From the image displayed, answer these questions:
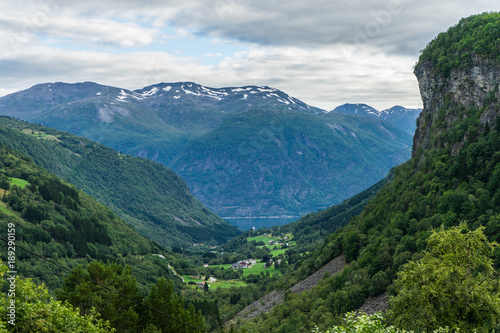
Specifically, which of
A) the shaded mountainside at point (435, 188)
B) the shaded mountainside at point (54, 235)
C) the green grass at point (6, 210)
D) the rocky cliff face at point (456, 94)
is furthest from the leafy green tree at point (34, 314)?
the green grass at point (6, 210)

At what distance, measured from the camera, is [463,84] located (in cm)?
8738

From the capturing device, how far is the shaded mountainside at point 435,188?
222 feet

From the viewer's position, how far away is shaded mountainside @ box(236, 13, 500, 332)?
67562mm

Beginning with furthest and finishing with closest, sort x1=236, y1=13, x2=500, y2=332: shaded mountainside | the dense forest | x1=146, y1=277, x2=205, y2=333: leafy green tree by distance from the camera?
x1=236, y1=13, x2=500, y2=332: shaded mountainside → x1=146, y1=277, x2=205, y2=333: leafy green tree → the dense forest

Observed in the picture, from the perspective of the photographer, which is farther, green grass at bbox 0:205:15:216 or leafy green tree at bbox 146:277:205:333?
green grass at bbox 0:205:15:216

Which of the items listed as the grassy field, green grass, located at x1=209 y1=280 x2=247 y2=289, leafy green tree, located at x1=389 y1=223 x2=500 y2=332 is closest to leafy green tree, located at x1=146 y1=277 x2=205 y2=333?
leafy green tree, located at x1=389 y1=223 x2=500 y2=332

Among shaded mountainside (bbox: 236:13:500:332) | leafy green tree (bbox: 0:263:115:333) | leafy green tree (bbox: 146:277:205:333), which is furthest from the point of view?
shaded mountainside (bbox: 236:13:500:332)

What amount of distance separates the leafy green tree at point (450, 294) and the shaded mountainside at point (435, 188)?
2077 centimetres

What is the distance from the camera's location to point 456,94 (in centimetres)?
8900

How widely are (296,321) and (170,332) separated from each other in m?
30.5

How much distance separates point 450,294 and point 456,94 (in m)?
66.2

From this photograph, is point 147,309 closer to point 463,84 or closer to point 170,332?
point 170,332

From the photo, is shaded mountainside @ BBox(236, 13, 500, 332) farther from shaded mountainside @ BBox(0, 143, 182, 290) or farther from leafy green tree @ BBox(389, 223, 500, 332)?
shaded mountainside @ BBox(0, 143, 182, 290)

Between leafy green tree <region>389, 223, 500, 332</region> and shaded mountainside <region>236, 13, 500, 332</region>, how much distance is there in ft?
68.1
